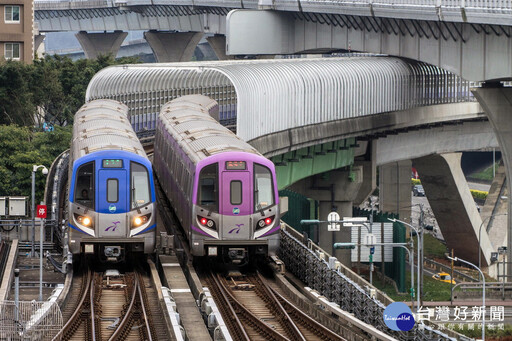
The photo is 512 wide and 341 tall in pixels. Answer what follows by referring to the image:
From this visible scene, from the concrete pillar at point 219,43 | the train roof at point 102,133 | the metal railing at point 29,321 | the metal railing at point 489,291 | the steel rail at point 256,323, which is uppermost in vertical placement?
the concrete pillar at point 219,43

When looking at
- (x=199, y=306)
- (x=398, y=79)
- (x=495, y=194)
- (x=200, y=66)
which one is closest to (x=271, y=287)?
(x=199, y=306)

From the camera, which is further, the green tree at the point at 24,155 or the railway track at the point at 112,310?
the green tree at the point at 24,155

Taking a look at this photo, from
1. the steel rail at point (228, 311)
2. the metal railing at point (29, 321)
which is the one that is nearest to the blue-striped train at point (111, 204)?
the steel rail at point (228, 311)

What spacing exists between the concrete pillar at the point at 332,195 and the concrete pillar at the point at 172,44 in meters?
52.8

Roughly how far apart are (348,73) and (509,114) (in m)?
8.00

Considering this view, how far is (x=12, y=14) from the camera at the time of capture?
278 feet

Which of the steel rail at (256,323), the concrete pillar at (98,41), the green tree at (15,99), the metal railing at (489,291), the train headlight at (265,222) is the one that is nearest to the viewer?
the steel rail at (256,323)

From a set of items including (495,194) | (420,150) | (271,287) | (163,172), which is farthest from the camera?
(495,194)

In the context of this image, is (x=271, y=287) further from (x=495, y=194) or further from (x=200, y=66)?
(x=495, y=194)

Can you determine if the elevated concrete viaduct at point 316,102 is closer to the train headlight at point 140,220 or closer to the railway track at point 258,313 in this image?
the train headlight at point 140,220

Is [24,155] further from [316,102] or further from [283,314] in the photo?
[283,314]

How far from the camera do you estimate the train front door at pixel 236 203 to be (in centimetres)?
3381

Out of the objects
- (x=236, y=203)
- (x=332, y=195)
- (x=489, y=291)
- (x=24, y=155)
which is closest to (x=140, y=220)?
(x=236, y=203)

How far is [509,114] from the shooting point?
2340 inches
